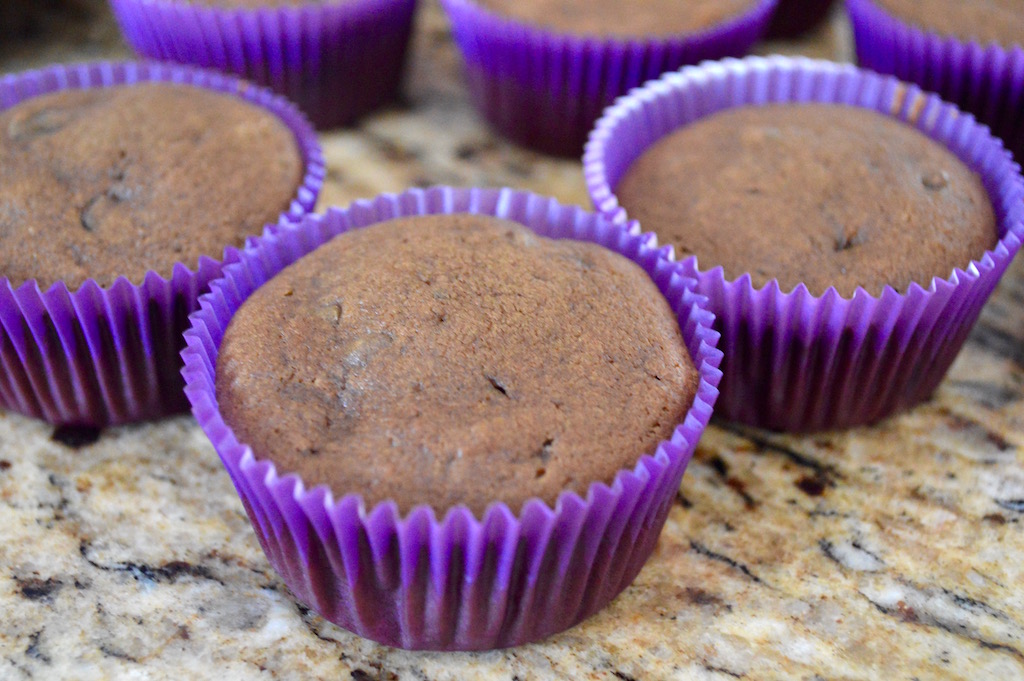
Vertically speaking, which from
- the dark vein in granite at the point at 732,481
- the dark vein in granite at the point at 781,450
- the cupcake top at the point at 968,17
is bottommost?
the dark vein in granite at the point at 732,481

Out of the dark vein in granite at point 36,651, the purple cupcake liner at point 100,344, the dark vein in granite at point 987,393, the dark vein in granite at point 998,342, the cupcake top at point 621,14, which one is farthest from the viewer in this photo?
the cupcake top at point 621,14

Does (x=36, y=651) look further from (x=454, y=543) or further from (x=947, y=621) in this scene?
(x=947, y=621)

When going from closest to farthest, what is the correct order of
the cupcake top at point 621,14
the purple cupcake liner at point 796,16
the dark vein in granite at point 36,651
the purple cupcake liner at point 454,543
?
1. the purple cupcake liner at point 454,543
2. the dark vein in granite at point 36,651
3. the cupcake top at point 621,14
4. the purple cupcake liner at point 796,16

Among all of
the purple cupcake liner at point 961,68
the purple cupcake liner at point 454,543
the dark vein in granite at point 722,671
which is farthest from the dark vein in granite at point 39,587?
the purple cupcake liner at point 961,68

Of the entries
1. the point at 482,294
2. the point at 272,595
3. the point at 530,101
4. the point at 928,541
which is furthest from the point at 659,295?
the point at 530,101

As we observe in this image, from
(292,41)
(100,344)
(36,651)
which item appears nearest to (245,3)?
(292,41)

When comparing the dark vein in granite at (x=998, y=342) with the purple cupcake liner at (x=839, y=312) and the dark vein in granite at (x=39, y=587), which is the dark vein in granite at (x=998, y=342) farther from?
the dark vein in granite at (x=39, y=587)
